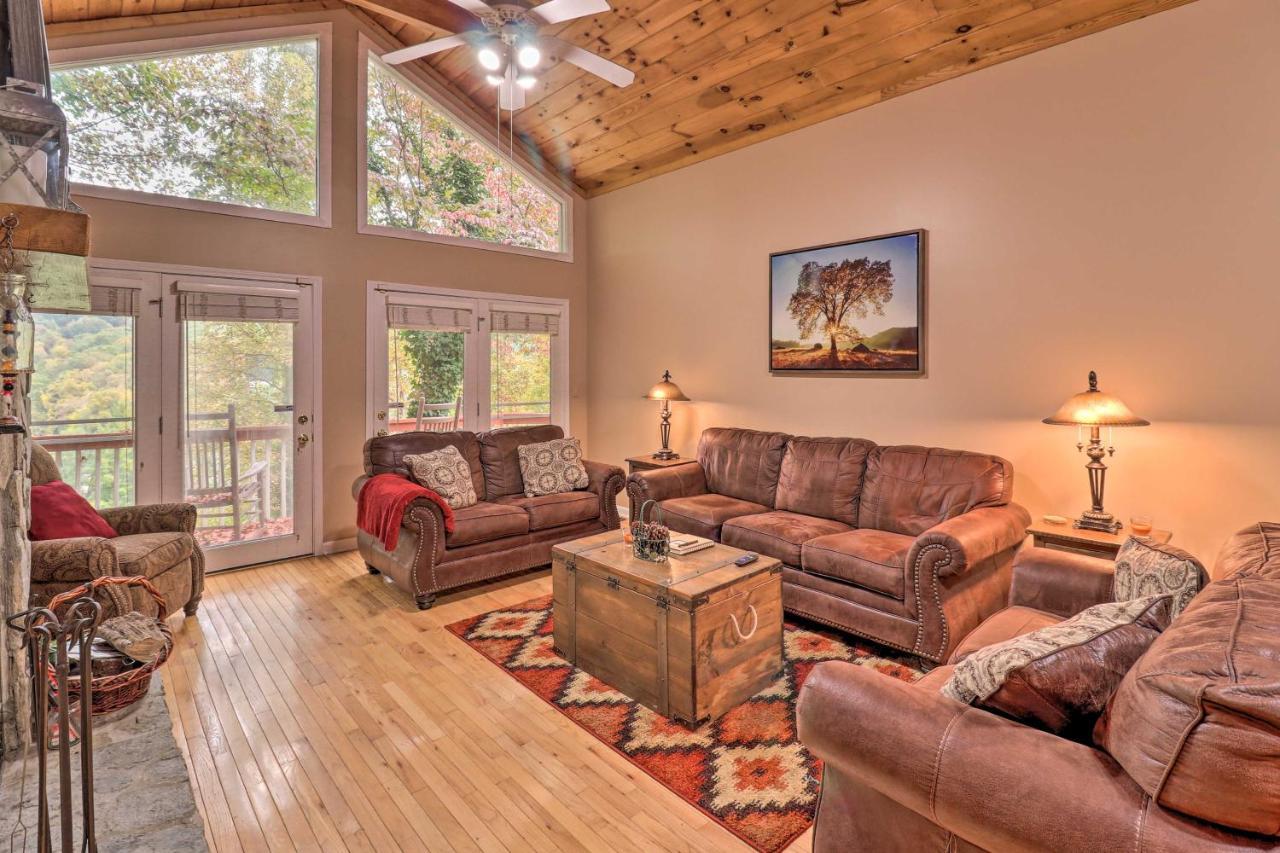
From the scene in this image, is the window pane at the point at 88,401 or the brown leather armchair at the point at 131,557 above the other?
the window pane at the point at 88,401

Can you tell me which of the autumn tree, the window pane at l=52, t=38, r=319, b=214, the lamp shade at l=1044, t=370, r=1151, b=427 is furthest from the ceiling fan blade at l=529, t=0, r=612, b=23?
the lamp shade at l=1044, t=370, r=1151, b=427

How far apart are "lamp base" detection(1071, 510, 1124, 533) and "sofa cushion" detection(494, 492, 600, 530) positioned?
9.61ft

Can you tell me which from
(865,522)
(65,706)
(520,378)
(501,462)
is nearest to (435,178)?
(520,378)

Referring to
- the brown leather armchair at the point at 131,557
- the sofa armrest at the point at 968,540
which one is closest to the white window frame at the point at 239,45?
the brown leather armchair at the point at 131,557

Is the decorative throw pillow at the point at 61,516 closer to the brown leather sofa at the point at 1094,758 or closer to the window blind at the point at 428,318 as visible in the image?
the window blind at the point at 428,318

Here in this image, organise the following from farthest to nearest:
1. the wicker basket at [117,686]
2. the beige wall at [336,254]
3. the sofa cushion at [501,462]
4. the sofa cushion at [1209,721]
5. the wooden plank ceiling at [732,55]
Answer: the sofa cushion at [501,462]
the beige wall at [336,254]
the wooden plank ceiling at [732,55]
the wicker basket at [117,686]
the sofa cushion at [1209,721]

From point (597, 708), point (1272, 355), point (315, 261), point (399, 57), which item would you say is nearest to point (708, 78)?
point (399, 57)

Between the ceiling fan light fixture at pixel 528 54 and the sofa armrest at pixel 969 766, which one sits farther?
the ceiling fan light fixture at pixel 528 54

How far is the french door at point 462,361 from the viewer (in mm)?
5105

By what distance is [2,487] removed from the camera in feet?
5.01

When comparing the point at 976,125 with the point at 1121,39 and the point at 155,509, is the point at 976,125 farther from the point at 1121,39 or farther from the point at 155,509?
the point at 155,509

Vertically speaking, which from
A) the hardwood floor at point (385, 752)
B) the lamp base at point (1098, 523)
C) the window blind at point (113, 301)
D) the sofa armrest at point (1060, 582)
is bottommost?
the hardwood floor at point (385, 752)

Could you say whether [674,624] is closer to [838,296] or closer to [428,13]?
[838,296]

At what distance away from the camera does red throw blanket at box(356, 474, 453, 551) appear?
146 inches
